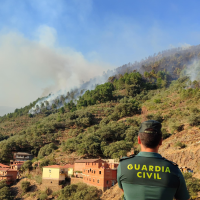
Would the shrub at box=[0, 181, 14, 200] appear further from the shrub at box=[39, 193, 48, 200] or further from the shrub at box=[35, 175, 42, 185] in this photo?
the shrub at box=[39, 193, 48, 200]

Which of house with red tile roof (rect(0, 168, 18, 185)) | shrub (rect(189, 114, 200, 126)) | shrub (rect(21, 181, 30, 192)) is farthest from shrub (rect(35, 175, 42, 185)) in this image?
shrub (rect(189, 114, 200, 126))

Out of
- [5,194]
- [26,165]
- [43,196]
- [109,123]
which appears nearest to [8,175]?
[26,165]

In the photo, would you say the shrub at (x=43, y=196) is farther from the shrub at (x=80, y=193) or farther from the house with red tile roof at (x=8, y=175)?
the house with red tile roof at (x=8, y=175)

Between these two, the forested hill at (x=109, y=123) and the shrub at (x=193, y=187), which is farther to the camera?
the forested hill at (x=109, y=123)

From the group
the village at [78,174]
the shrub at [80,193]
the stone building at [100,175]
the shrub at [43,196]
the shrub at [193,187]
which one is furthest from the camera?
the shrub at [43,196]

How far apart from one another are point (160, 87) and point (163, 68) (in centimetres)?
2797

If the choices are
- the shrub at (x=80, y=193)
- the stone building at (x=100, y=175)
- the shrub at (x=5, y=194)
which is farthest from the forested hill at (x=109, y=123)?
the shrub at (x=80, y=193)

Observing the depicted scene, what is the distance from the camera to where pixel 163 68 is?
101 metres

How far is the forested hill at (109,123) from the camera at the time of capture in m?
37.8

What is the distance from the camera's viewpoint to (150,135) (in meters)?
2.58

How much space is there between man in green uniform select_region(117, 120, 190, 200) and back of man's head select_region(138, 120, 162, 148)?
0.49ft

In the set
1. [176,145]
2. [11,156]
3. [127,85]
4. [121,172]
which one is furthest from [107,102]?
[121,172]

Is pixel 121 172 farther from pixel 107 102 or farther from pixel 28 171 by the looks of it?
pixel 107 102

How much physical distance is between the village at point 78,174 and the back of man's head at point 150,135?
64.4 feet
